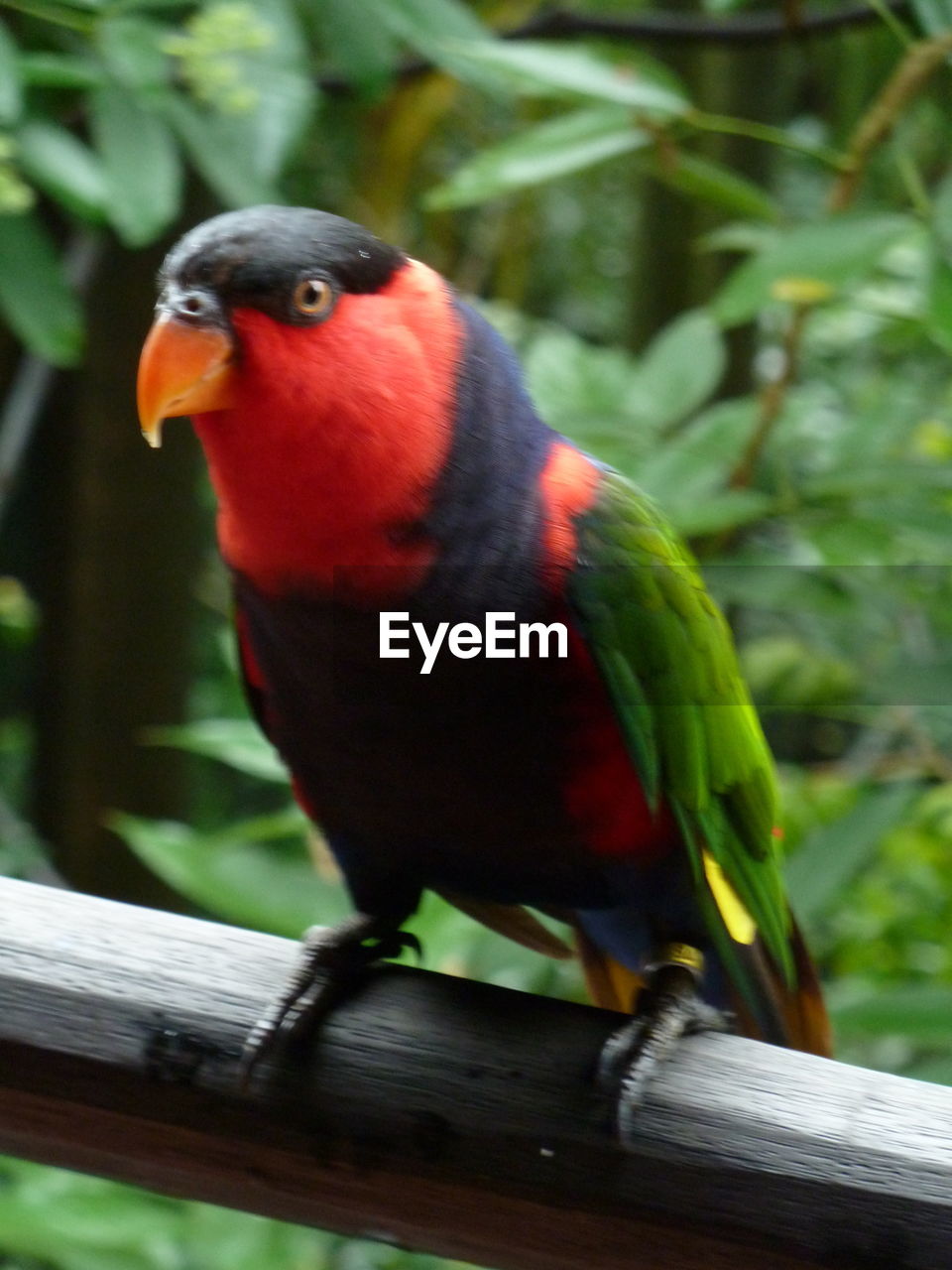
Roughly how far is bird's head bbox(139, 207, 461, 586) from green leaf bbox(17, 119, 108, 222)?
0.44 m

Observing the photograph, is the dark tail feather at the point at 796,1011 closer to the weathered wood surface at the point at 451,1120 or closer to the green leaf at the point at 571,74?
the weathered wood surface at the point at 451,1120

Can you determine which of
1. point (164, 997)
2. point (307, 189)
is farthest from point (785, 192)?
point (164, 997)

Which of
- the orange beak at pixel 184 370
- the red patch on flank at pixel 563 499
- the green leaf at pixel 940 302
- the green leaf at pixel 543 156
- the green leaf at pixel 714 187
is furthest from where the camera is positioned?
the green leaf at pixel 714 187

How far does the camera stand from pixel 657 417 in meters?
1.47

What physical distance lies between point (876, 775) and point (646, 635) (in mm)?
759

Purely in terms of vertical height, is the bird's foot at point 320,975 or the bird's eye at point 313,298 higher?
the bird's eye at point 313,298

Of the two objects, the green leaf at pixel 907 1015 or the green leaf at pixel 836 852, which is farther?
the green leaf at pixel 836 852

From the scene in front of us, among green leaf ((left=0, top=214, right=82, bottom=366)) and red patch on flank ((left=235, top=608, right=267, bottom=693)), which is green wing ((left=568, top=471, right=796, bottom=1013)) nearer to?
red patch on flank ((left=235, top=608, right=267, bottom=693))

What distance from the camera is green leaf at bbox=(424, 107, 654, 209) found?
1.30 metres

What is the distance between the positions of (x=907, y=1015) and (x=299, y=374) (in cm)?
71

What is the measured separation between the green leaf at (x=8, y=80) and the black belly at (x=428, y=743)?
1.36 feet

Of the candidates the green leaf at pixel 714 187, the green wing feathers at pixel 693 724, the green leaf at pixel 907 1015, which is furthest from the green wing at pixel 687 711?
the green leaf at pixel 714 187

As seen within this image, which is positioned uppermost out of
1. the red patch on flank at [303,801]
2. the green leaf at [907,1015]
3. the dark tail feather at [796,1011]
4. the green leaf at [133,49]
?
the green leaf at [133,49]

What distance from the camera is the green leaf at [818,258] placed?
1201 mm
